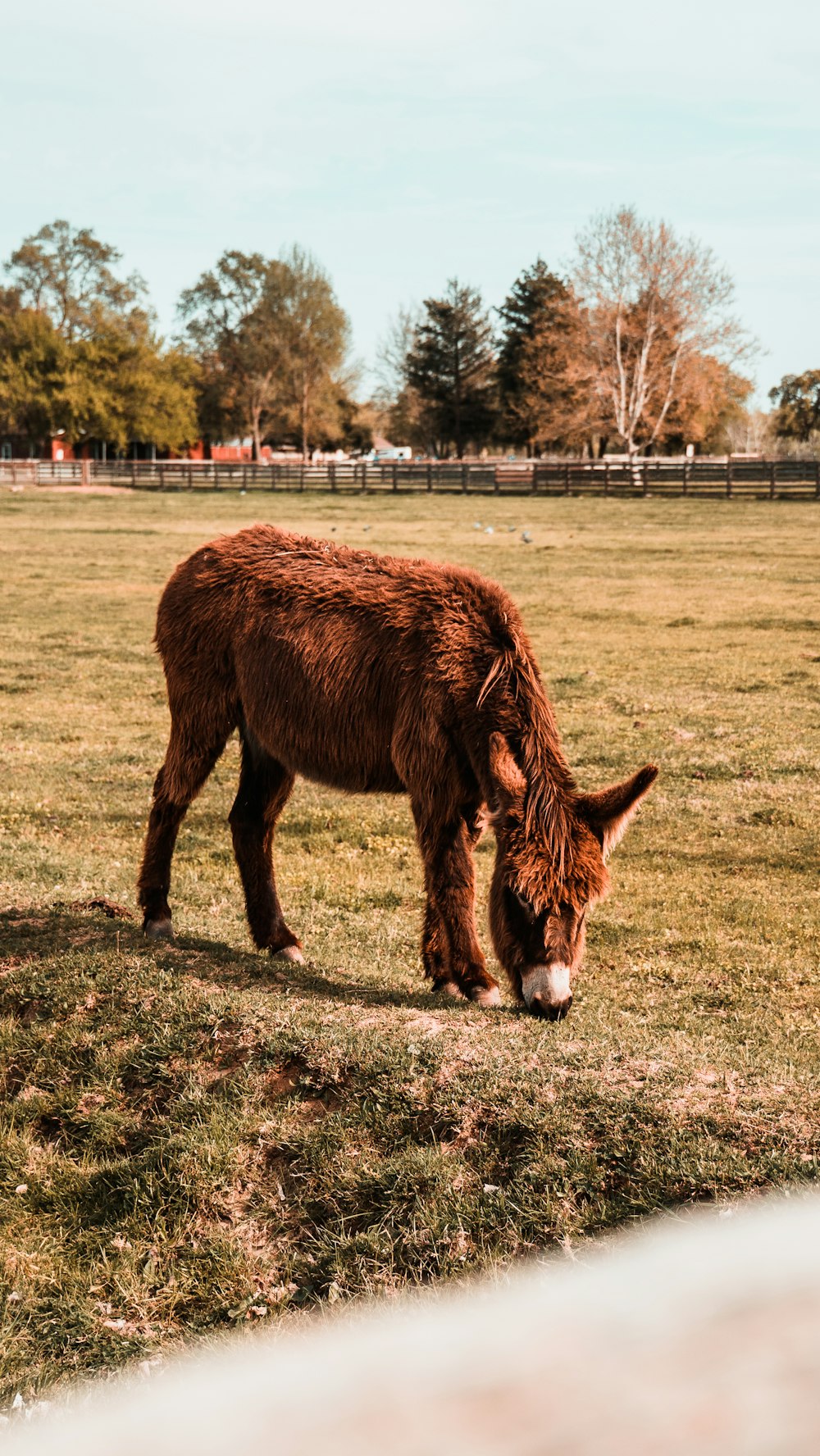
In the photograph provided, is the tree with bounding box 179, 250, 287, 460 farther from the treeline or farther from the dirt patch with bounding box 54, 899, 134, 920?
the dirt patch with bounding box 54, 899, 134, 920

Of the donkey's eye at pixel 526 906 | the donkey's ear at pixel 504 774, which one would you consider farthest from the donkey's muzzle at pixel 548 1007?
the donkey's ear at pixel 504 774

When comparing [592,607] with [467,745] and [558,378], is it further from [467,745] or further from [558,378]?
[558,378]

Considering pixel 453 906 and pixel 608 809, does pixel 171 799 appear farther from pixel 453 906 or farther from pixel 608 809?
pixel 608 809

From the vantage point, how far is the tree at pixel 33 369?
88.8 metres

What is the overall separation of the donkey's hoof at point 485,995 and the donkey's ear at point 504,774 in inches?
37.8

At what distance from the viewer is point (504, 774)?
19.2ft

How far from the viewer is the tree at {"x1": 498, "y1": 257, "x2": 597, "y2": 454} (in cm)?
7088

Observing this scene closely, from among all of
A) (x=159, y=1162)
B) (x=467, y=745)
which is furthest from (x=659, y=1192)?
(x=467, y=745)

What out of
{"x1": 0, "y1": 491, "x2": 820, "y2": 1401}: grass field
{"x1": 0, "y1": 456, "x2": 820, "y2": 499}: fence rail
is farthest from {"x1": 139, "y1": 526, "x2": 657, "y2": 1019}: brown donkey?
{"x1": 0, "y1": 456, "x2": 820, "y2": 499}: fence rail

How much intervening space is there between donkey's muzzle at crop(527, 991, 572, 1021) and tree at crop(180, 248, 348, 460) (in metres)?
95.4

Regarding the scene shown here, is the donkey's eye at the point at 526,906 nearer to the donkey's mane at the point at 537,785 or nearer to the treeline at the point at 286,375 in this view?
the donkey's mane at the point at 537,785

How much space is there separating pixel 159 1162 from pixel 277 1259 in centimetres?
66

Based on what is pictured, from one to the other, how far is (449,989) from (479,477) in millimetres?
56189

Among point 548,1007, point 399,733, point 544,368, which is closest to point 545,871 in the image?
point 548,1007
